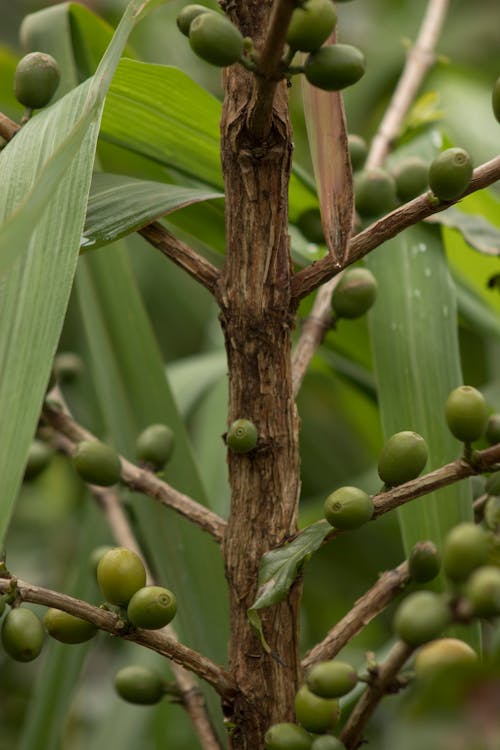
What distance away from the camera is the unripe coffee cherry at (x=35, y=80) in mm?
710

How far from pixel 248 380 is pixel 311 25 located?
0.23 metres

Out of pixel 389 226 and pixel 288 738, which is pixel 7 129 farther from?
pixel 288 738

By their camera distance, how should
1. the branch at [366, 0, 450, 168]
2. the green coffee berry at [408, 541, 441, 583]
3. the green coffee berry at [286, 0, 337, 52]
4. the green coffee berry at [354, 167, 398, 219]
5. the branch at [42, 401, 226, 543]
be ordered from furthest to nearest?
1. the branch at [366, 0, 450, 168]
2. the green coffee berry at [354, 167, 398, 219]
3. the branch at [42, 401, 226, 543]
4. the green coffee berry at [408, 541, 441, 583]
5. the green coffee berry at [286, 0, 337, 52]

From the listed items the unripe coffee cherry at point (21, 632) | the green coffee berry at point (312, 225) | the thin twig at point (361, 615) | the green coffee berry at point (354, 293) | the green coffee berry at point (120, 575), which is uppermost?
the green coffee berry at point (312, 225)

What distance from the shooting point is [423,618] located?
0.42 meters

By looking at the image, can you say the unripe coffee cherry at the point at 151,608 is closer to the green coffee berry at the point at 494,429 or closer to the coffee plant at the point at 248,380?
the coffee plant at the point at 248,380

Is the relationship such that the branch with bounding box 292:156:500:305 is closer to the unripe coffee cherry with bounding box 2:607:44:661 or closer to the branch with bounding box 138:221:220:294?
the branch with bounding box 138:221:220:294

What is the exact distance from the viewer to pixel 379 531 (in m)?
1.35

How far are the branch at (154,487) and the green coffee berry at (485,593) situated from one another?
Result: 31cm

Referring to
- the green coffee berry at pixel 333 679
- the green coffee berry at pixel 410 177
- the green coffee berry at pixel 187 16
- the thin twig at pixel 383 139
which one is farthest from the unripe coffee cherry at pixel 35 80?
the green coffee berry at pixel 333 679

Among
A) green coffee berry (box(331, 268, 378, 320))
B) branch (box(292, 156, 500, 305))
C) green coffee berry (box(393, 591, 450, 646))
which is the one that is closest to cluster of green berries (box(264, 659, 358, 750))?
green coffee berry (box(393, 591, 450, 646))

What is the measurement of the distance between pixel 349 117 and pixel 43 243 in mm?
1275

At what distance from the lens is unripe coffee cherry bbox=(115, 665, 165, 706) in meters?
0.71

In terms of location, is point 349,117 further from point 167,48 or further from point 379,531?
point 379,531
